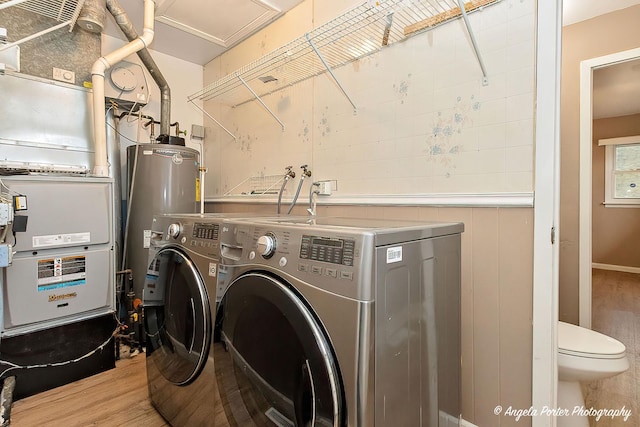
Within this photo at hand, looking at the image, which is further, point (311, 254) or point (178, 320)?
point (178, 320)

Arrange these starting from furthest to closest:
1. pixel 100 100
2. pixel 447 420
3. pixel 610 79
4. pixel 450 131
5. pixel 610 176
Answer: pixel 610 176 < pixel 610 79 < pixel 100 100 < pixel 450 131 < pixel 447 420

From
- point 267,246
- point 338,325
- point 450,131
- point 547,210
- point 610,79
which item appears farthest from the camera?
point 610,79

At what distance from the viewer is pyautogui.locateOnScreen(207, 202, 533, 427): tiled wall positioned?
1252 millimetres

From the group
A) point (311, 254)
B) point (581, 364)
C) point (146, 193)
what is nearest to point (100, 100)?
point (146, 193)

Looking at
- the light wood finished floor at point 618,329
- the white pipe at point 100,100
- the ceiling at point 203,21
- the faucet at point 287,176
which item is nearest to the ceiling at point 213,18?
the ceiling at point 203,21

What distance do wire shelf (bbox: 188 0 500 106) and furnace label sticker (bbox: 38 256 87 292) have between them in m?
1.52

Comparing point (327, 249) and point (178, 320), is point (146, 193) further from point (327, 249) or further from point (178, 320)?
point (327, 249)

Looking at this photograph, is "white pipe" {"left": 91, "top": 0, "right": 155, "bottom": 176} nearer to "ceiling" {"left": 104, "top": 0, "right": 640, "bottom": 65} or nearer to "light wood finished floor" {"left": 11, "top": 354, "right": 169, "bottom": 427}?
"ceiling" {"left": 104, "top": 0, "right": 640, "bottom": 65}

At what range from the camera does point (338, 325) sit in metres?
0.76

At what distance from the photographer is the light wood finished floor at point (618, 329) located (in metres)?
1.65

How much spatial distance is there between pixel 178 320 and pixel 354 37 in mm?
1720

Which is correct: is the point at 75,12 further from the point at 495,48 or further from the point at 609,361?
the point at 609,361

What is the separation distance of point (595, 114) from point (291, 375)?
6.09 metres

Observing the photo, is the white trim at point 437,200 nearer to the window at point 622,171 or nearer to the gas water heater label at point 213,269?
the gas water heater label at point 213,269
